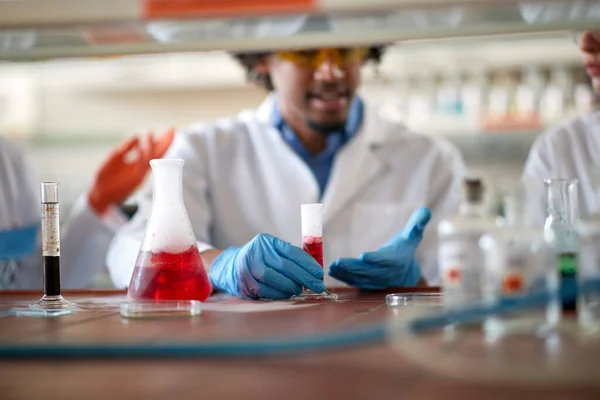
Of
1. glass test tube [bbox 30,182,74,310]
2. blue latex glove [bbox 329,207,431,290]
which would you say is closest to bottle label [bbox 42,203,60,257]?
glass test tube [bbox 30,182,74,310]

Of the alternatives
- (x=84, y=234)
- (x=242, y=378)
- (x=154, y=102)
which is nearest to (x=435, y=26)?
(x=242, y=378)

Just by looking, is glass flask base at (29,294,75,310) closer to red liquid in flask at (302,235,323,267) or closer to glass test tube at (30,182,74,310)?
glass test tube at (30,182,74,310)

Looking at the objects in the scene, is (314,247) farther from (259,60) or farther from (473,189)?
(259,60)

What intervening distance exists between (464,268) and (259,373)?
351mm

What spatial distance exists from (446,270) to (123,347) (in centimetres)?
43

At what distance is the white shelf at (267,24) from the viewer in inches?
61.0

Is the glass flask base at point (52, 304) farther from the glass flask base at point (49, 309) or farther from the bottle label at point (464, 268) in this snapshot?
the bottle label at point (464, 268)

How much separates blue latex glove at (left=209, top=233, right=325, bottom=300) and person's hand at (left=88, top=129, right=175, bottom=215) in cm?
134

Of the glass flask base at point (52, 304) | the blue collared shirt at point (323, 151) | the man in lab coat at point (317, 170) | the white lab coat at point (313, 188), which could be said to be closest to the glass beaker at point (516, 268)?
the glass flask base at point (52, 304)

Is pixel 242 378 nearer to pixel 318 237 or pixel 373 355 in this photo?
pixel 373 355

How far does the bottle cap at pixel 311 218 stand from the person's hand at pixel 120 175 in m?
1.33

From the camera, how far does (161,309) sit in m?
1.26

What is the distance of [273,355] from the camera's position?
0.90 meters

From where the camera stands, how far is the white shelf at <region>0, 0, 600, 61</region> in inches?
61.0
